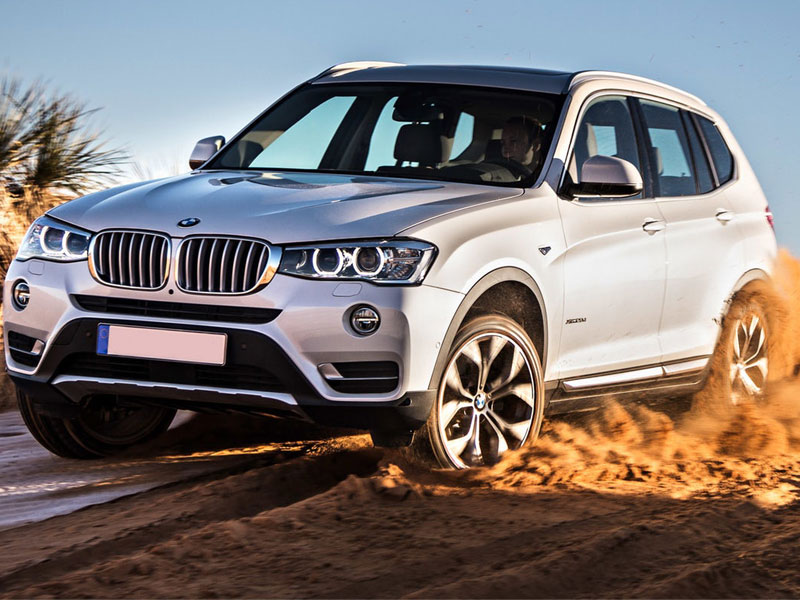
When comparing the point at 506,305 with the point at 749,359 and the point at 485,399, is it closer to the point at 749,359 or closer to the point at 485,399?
the point at 485,399

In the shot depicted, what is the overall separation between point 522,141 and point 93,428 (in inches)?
97.9

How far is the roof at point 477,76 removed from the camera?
671 centimetres

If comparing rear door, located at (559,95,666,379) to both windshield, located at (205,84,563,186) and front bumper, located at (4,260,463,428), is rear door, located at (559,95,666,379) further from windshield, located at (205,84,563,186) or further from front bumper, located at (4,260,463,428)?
front bumper, located at (4,260,463,428)

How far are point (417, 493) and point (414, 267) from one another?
0.90 meters

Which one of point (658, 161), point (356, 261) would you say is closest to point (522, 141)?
point (658, 161)

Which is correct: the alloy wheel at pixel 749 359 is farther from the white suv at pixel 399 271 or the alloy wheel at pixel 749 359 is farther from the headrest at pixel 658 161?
the headrest at pixel 658 161

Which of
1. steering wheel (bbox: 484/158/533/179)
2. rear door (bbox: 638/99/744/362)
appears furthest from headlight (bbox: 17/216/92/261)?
rear door (bbox: 638/99/744/362)

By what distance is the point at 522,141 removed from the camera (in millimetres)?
6410

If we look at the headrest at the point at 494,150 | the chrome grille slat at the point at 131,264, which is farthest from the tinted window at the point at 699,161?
the chrome grille slat at the point at 131,264

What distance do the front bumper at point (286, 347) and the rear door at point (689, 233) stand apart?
2046mm

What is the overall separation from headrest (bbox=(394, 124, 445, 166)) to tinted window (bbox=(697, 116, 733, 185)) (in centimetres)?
202

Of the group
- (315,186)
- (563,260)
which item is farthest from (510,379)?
(315,186)

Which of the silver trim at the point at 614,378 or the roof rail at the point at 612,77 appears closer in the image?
the silver trim at the point at 614,378

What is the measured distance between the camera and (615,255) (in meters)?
6.30
